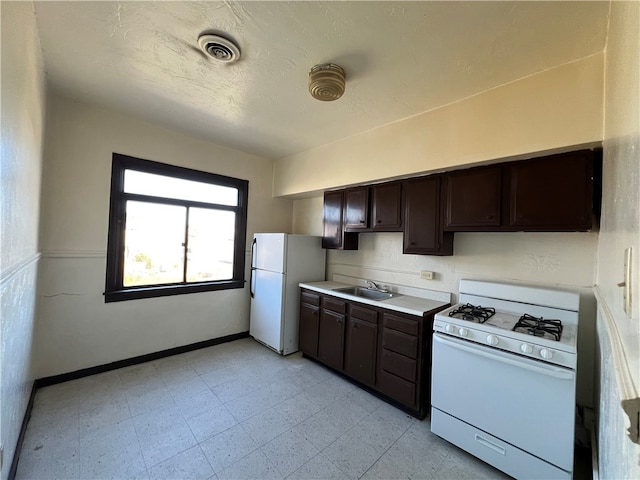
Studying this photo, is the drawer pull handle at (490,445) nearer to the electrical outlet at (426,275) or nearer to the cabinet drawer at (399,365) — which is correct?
the cabinet drawer at (399,365)

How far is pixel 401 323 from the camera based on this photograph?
2.35m

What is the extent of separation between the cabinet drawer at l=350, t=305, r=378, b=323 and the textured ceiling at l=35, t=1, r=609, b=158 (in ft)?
6.38

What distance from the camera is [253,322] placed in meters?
3.79

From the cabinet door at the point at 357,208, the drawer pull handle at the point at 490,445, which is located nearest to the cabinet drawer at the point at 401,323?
the drawer pull handle at the point at 490,445

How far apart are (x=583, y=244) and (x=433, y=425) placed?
179 cm

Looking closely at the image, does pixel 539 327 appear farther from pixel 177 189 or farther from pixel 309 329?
pixel 177 189

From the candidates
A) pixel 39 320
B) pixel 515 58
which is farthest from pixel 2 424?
pixel 515 58

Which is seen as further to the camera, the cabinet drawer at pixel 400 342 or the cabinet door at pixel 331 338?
the cabinet door at pixel 331 338

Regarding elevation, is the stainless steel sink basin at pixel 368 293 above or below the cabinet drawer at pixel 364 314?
above

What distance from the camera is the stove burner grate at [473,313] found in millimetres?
1997

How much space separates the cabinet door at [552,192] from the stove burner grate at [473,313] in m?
0.72

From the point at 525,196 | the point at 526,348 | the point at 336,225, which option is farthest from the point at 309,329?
the point at 525,196

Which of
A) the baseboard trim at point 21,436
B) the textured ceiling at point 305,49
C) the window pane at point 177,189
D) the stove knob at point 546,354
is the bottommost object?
the baseboard trim at point 21,436

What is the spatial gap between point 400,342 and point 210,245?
2743mm
